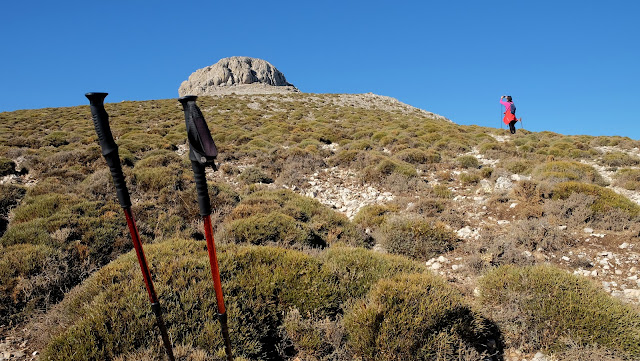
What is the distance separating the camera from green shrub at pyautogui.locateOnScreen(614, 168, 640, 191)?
1034 centimetres

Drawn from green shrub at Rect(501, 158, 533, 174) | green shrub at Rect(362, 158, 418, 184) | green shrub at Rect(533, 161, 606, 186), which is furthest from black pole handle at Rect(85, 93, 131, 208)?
green shrub at Rect(501, 158, 533, 174)

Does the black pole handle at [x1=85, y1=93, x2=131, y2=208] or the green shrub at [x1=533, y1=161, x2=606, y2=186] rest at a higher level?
the black pole handle at [x1=85, y1=93, x2=131, y2=208]

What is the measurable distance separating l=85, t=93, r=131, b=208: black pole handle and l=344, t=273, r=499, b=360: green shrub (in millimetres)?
2899

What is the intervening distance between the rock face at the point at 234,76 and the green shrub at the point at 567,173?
5630 cm

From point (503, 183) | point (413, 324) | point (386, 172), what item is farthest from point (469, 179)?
point (413, 324)

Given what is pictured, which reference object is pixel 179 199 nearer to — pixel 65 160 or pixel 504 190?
pixel 65 160

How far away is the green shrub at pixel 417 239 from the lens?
6.73 meters

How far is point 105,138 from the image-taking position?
2051mm

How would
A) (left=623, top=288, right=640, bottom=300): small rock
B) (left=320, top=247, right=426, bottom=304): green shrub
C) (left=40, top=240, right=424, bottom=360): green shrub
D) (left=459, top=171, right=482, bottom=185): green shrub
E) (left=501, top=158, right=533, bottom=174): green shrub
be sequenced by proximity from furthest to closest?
(left=501, top=158, right=533, bottom=174): green shrub, (left=459, top=171, right=482, bottom=185): green shrub, (left=623, top=288, right=640, bottom=300): small rock, (left=320, top=247, right=426, bottom=304): green shrub, (left=40, top=240, right=424, bottom=360): green shrub

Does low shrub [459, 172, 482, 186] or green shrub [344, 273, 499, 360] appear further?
low shrub [459, 172, 482, 186]

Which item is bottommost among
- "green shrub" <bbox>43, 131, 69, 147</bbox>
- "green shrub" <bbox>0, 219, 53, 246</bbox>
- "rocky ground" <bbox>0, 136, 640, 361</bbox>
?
"rocky ground" <bbox>0, 136, 640, 361</bbox>

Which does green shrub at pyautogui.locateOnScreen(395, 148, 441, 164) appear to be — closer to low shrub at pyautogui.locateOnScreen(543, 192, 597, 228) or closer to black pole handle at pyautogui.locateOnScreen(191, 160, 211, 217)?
low shrub at pyautogui.locateOnScreen(543, 192, 597, 228)

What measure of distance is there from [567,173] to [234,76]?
228 ft

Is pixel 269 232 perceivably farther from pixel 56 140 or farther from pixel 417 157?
pixel 56 140
